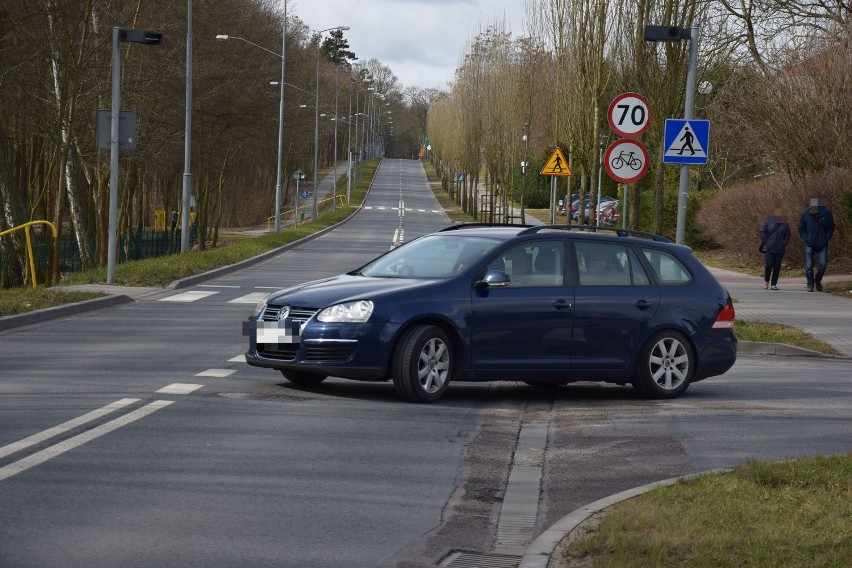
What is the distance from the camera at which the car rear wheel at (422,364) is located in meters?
11.4

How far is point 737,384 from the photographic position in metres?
14.0

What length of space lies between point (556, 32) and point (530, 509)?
37067 millimetres

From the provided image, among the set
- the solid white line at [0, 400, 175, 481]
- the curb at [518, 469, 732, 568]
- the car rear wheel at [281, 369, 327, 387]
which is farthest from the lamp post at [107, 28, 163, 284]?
the curb at [518, 469, 732, 568]

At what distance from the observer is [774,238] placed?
93.2 feet

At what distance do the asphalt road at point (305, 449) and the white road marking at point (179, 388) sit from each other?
0.06m

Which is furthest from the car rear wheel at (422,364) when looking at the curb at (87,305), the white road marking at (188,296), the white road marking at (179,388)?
the white road marking at (188,296)

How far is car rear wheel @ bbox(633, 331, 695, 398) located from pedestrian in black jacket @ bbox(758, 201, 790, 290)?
16.2m

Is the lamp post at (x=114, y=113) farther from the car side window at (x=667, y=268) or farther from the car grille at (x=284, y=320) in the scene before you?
the car side window at (x=667, y=268)

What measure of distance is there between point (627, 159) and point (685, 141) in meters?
0.86

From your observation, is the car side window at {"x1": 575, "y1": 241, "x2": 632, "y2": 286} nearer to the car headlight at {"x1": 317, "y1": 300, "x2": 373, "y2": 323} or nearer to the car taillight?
the car taillight

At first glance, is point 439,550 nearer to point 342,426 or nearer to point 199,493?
point 199,493

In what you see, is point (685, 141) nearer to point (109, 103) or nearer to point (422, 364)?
point (422, 364)

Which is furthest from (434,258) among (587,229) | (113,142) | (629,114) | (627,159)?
(113,142)

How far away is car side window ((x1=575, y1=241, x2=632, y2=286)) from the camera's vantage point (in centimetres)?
1243
